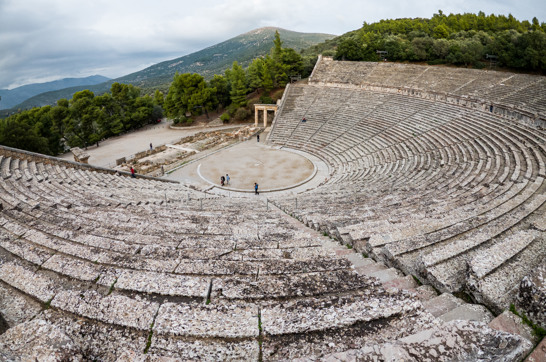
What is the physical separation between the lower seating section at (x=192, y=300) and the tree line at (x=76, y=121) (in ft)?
83.6

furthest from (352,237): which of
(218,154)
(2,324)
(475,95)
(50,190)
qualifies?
(475,95)

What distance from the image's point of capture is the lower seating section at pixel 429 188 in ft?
13.3

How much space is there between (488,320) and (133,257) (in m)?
Result: 4.90

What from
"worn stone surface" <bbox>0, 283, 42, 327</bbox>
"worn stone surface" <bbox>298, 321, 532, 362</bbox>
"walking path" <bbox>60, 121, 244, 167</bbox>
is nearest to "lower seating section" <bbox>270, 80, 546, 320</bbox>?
"worn stone surface" <bbox>298, 321, 532, 362</bbox>

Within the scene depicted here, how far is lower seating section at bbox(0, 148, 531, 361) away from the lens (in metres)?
2.79

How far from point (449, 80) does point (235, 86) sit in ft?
78.4

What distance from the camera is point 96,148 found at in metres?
31.2

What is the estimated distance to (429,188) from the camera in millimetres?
11781

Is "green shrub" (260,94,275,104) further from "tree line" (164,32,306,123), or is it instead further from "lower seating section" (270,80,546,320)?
"lower seating section" (270,80,546,320)

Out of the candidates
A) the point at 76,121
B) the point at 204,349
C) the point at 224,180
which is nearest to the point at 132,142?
the point at 76,121

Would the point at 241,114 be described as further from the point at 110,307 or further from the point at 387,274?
the point at 110,307

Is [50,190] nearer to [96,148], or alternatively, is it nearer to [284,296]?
[284,296]

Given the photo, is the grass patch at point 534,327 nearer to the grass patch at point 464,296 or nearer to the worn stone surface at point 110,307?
the grass patch at point 464,296

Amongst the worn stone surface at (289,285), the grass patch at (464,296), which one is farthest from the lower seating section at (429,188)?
the worn stone surface at (289,285)
